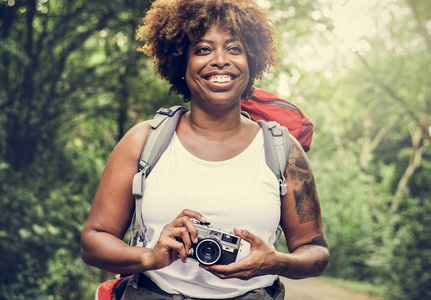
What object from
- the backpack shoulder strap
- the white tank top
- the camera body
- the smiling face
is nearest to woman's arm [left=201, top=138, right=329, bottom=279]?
the white tank top

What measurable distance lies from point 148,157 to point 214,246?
0.43 meters

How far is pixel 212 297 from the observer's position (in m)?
1.93

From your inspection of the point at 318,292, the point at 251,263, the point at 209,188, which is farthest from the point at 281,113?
the point at 318,292

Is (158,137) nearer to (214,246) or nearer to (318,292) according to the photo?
(214,246)

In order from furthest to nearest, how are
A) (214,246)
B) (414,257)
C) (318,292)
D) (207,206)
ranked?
(318,292) < (414,257) < (207,206) < (214,246)

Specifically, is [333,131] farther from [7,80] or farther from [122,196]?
[122,196]

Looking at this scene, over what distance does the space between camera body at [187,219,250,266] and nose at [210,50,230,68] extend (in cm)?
65

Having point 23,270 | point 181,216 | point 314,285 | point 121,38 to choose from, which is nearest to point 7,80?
point 121,38

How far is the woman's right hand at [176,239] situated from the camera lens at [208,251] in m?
0.03

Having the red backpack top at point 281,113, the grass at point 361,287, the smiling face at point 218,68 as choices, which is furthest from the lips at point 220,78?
the grass at point 361,287

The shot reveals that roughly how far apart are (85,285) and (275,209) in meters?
4.50

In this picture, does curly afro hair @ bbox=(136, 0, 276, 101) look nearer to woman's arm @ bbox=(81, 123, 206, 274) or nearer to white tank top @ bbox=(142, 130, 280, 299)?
woman's arm @ bbox=(81, 123, 206, 274)

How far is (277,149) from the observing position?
2.10m

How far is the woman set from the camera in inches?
75.6
